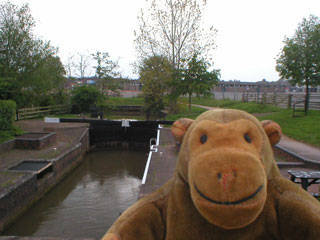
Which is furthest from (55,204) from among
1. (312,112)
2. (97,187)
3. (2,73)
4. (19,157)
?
(312,112)

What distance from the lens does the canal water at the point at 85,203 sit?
24.8 feet

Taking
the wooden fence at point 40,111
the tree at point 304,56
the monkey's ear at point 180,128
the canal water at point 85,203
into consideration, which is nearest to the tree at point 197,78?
the tree at point 304,56

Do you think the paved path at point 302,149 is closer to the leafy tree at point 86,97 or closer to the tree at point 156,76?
the tree at point 156,76

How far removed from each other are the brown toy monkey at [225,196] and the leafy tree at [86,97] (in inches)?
950

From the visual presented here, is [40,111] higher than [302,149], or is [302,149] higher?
[40,111]

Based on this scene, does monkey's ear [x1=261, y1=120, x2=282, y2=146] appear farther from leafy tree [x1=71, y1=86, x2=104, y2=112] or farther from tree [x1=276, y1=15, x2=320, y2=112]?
leafy tree [x1=71, y1=86, x2=104, y2=112]

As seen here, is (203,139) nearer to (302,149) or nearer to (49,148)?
(302,149)

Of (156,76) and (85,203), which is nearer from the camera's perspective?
(85,203)

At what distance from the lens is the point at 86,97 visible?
83.7ft

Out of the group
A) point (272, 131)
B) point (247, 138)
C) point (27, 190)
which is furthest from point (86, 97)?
point (247, 138)

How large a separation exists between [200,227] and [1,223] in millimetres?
7347

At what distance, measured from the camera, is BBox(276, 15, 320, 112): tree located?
51.1 feet

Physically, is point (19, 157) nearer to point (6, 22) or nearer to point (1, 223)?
point (1, 223)

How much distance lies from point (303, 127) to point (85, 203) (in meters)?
10.6
